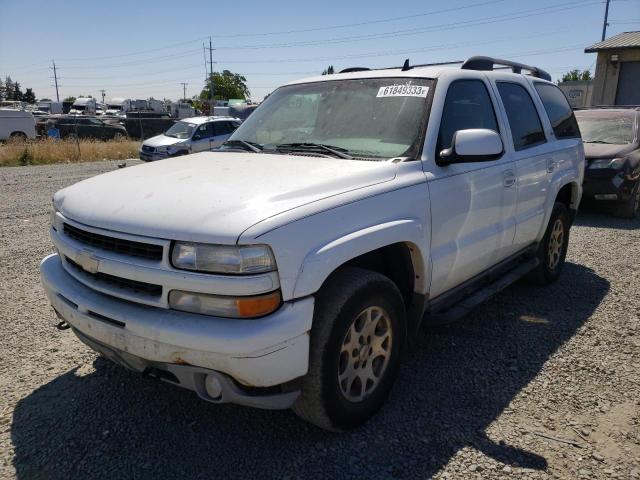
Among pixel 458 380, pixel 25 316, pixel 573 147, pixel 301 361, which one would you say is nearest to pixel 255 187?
pixel 301 361

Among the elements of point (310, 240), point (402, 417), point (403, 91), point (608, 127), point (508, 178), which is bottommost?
point (402, 417)

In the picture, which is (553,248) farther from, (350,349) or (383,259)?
(350,349)

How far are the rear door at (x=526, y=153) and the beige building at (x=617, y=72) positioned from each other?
1912 cm

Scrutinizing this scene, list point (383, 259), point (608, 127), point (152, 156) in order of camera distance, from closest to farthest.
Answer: point (383, 259), point (608, 127), point (152, 156)

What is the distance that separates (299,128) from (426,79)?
914 mm

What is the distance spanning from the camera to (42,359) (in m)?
3.54

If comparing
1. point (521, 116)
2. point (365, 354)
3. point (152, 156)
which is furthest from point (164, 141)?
point (365, 354)

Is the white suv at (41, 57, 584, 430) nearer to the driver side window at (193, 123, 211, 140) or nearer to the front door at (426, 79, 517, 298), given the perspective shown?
the front door at (426, 79, 517, 298)

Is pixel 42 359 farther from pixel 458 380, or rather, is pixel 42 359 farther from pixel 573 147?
pixel 573 147

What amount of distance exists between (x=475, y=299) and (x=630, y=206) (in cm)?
623

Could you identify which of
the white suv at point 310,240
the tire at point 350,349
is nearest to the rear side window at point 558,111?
the white suv at point 310,240

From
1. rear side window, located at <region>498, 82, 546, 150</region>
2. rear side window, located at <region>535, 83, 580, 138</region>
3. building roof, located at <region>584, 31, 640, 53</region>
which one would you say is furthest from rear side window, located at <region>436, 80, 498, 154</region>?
building roof, located at <region>584, 31, 640, 53</region>

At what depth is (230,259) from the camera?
7.09ft

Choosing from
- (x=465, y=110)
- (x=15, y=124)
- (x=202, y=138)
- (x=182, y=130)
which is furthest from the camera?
(x=15, y=124)
